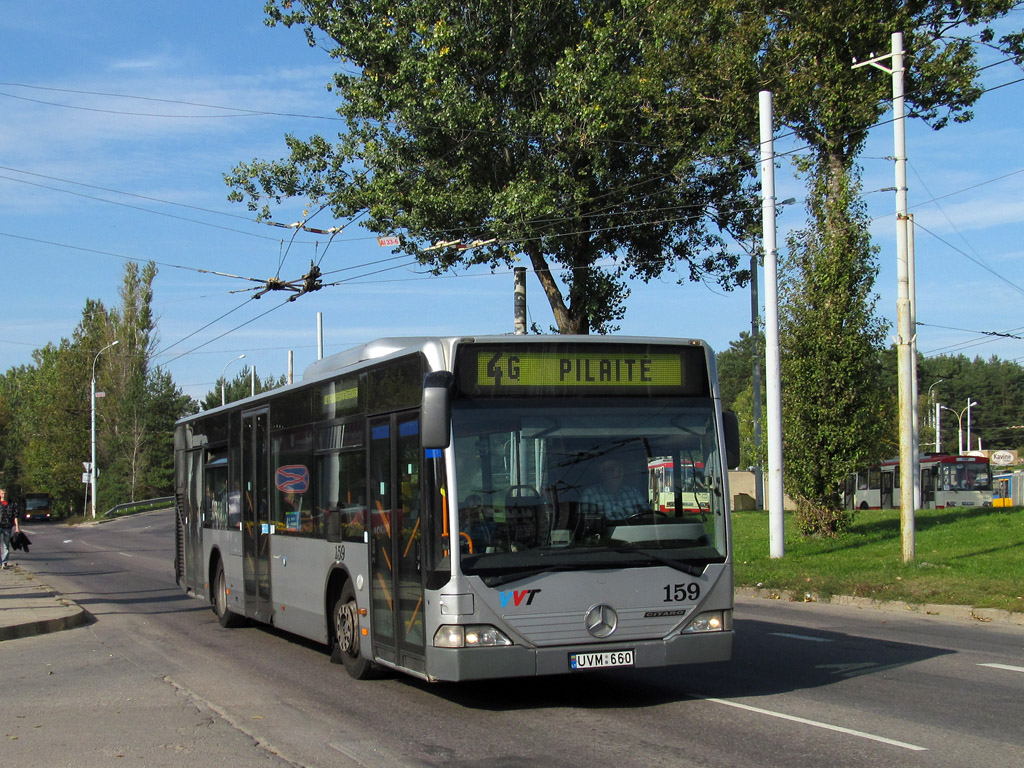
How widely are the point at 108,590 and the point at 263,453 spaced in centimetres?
988

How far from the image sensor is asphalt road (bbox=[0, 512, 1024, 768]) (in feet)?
22.5

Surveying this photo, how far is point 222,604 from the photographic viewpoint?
14773mm

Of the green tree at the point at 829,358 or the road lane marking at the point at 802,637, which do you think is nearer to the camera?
the road lane marking at the point at 802,637

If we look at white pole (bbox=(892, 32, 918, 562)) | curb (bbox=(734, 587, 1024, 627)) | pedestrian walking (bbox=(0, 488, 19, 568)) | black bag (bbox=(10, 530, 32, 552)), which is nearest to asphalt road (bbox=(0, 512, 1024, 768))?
curb (bbox=(734, 587, 1024, 627))

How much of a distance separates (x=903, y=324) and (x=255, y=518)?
11080 mm

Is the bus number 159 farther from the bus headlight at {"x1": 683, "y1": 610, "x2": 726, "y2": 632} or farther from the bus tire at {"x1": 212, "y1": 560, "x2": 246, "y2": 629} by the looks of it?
the bus tire at {"x1": 212, "y1": 560, "x2": 246, "y2": 629}

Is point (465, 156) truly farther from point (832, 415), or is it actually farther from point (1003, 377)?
point (1003, 377)

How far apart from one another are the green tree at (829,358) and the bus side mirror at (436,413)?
661 inches

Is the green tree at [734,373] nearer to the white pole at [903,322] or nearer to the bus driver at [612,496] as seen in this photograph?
the white pole at [903,322]

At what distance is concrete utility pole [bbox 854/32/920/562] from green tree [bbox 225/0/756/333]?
27.4 feet

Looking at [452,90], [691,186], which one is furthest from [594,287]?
[452,90]

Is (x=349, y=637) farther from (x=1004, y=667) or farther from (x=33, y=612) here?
(x=33, y=612)

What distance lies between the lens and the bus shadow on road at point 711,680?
8688 mm

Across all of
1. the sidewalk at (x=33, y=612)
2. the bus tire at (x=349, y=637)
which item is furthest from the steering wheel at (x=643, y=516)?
the sidewalk at (x=33, y=612)
